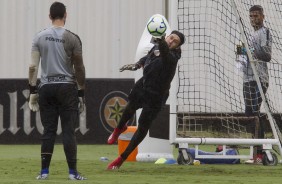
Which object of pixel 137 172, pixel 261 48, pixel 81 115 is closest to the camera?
pixel 137 172

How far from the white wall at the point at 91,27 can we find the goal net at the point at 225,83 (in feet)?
18.4

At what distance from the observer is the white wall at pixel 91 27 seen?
2703cm

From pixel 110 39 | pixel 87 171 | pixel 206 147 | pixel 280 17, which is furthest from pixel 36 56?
pixel 110 39

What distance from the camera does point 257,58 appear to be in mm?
17422

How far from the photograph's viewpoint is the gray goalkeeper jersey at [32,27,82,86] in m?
13.6

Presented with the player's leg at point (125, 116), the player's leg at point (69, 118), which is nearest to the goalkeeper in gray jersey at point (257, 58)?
the player's leg at point (125, 116)

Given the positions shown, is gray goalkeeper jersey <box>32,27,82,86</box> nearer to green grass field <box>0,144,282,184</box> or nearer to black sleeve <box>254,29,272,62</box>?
green grass field <box>0,144,282,184</box>

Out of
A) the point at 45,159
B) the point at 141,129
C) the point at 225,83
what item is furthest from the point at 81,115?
the point at 45,159

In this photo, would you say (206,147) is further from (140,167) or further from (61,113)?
(61,113)

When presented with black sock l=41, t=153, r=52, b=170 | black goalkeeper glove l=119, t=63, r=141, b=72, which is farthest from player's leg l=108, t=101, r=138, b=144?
black sock l=41, t=153, r=52, b=170

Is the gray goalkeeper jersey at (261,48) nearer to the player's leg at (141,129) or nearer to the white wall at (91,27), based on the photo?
the player's leg at (141,129)

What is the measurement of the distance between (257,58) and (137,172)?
3.24m

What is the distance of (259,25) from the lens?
17516 millimetres

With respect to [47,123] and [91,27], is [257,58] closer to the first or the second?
[47,123]
